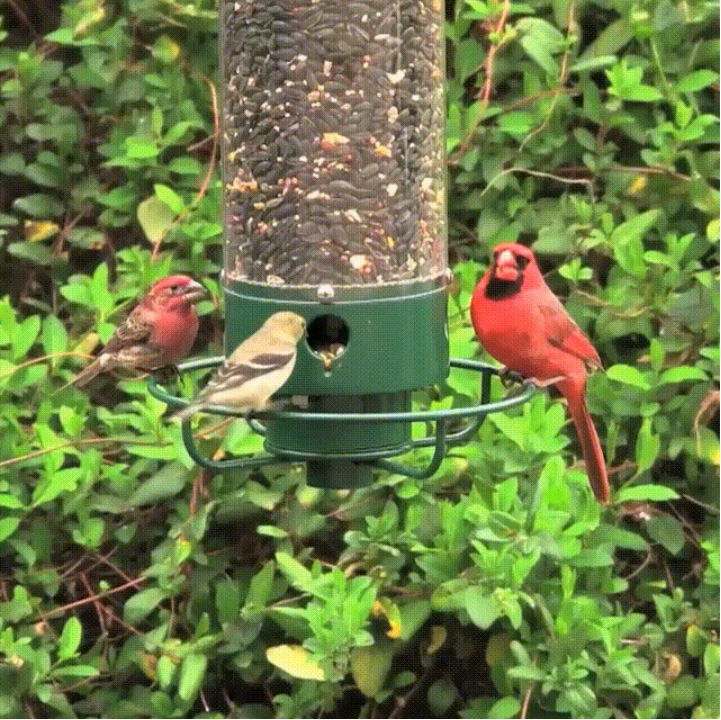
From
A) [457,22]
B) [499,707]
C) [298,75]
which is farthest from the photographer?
[457,22]

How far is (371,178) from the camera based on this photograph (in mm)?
3488

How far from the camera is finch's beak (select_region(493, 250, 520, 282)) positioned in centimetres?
366

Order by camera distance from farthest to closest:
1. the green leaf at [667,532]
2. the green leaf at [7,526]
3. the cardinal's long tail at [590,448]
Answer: the green leaf at [667,532]
the green leaf at [7,526]
the cardinal's long tail at [590,448]

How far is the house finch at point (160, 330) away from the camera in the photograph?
12.3 ft

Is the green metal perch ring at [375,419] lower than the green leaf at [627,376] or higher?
higher


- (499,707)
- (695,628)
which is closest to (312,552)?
(499,707)

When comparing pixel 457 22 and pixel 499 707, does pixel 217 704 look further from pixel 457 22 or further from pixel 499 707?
pixel 457 22

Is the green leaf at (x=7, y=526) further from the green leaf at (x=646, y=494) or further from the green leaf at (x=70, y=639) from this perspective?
the green leaf at (x=646, y=494)

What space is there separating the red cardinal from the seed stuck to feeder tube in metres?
0.14

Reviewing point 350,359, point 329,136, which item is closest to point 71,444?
point 350,359

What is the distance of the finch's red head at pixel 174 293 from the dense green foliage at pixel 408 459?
52cm

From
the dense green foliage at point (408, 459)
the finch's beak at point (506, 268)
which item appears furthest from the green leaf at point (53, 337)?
the finch's beak at point (506, 268)

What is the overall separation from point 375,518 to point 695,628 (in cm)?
A: 78

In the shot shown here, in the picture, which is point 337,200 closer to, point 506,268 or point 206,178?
point 506,268
